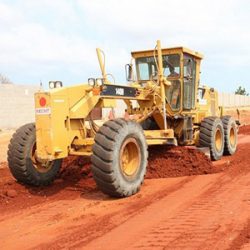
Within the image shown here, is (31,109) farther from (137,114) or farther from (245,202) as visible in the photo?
(245,202)

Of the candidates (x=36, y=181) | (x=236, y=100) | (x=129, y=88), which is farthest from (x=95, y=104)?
(x=236, y=100)

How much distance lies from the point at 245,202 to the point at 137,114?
4.35m

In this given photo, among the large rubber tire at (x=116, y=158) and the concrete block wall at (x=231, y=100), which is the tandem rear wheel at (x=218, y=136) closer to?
the large rubber tire at (x=116, y=158)

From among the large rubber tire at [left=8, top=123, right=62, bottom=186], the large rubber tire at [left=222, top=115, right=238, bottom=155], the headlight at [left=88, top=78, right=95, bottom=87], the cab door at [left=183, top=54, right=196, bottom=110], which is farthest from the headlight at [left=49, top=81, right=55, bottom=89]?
the large rubber tire at [left=222, top=115, right=238, bottom=155]

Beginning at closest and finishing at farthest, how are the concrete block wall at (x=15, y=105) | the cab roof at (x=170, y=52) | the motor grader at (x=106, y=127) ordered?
the motor grader at (x=106, y=127)
the cab roof at (x=170, y=52)
the concrete block wall at (x=15, y=105)

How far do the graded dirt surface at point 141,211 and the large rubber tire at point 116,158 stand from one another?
21 centimetres

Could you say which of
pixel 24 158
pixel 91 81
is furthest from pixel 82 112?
pixel 24 158

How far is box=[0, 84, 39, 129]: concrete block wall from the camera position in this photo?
2312cm

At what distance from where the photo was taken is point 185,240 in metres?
5.16

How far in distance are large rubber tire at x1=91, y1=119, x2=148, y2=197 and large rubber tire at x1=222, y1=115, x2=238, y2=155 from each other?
5284 millimetres

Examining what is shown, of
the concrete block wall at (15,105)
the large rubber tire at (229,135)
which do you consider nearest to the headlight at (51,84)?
the large rubber tire at (229,135)

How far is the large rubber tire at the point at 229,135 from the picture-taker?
12.8 m

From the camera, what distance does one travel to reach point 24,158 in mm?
8125

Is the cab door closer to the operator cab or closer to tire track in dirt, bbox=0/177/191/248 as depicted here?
the operator cab
